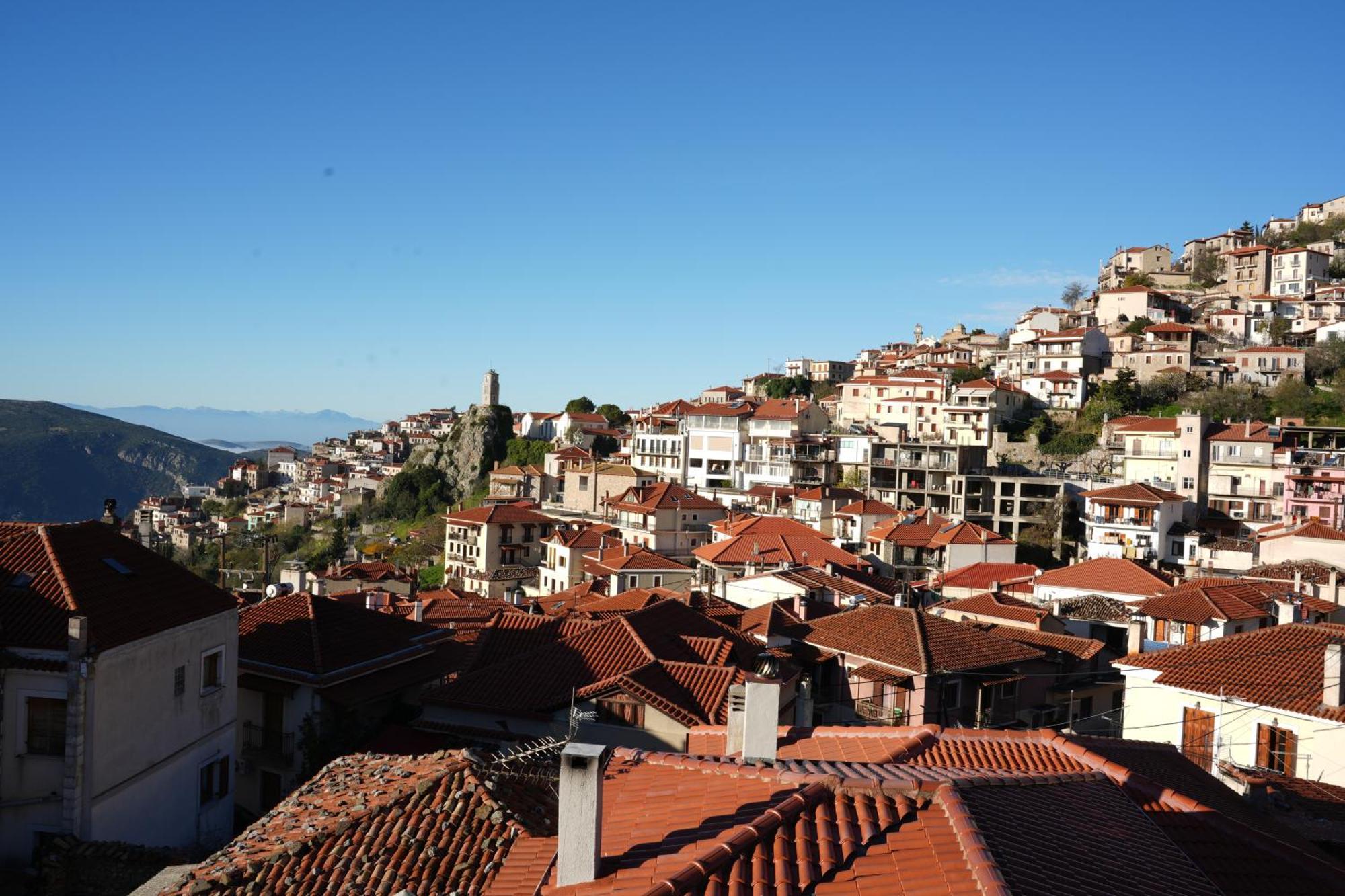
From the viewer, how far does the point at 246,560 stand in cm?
8212

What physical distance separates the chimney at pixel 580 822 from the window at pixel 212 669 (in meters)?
11.5

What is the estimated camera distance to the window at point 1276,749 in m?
14.2

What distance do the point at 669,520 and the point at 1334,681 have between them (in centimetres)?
4402

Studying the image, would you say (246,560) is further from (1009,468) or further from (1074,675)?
(1074,675)

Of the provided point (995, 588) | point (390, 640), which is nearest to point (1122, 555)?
point (995, 588)

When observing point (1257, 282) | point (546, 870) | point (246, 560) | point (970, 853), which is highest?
point (1257, 282)

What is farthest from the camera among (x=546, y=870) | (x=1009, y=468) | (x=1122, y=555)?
(x=1009, y=468)

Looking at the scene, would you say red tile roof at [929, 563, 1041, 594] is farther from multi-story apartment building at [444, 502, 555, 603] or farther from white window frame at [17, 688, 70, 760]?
white window frame at [17, 688, 70, 760]

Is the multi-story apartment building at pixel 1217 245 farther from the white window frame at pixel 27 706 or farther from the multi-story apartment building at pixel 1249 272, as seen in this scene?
the white window frame at pixel 27 706

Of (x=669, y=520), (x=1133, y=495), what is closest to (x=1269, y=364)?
(x=1133, y=495)

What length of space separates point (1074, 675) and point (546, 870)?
18.8 m

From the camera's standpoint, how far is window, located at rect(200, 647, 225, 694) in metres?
15.3

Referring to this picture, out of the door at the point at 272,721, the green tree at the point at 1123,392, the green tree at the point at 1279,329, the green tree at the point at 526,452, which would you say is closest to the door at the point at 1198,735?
the door at the point at 272,721

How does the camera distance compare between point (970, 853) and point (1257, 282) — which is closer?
point (970, 853)
